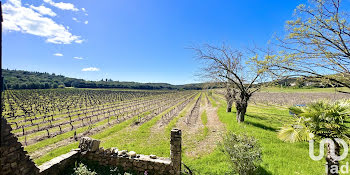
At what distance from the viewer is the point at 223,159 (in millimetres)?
9055

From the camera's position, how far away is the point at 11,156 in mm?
5355

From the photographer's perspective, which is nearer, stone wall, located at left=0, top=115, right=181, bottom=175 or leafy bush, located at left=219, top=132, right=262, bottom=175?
stone wall, located at left=0, top=115, right=181, bottom=175

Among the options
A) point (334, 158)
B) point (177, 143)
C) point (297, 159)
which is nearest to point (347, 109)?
point (334, 158)

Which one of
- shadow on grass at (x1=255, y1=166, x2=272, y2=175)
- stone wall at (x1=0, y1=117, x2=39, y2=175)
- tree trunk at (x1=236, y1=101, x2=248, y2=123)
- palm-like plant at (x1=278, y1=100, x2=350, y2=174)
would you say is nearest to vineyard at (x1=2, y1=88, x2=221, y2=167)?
shadow on grass at (x1=255, y1=166, x2=272, y2=175)

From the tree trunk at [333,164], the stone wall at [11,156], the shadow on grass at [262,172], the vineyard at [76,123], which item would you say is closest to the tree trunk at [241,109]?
the vineyard at [76,123]

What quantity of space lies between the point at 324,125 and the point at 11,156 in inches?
406

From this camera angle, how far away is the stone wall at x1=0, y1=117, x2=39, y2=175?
16.8ft

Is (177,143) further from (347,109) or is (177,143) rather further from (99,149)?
(347,109)

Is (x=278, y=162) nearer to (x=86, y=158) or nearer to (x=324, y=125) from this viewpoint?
(x=324, y=125)

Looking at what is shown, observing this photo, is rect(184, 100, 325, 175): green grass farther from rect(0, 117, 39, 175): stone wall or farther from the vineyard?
rect(0, 117, 39, 175): stone wall

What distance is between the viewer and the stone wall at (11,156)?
511 centimetres

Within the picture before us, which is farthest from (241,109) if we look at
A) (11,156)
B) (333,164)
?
(11,156)

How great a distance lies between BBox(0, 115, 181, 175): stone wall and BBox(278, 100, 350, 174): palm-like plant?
4600mm

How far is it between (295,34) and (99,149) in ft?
35.5
